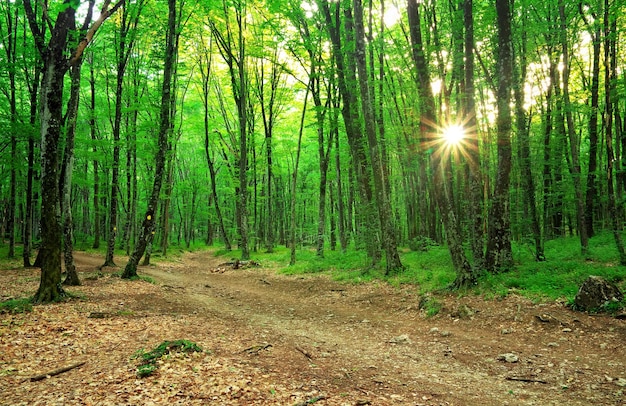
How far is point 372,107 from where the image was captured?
44.6 feet

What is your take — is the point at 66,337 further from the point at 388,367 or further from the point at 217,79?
the point at 217,79

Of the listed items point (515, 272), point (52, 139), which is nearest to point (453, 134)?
point (515, 272)

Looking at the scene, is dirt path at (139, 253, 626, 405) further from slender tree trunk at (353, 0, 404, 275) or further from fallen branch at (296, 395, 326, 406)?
slender tree trunk at (353, 0, 404, 275)

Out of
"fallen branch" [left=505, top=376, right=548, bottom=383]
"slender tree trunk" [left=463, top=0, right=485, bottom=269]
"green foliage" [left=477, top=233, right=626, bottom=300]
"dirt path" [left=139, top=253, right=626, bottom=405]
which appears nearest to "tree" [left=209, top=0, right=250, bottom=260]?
"dirt path" [left=139, top=253, right=626, bottom=405]

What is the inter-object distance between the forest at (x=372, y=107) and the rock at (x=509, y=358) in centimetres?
354

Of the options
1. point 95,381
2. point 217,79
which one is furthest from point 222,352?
point 217,79

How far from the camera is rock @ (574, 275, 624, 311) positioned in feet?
22.7

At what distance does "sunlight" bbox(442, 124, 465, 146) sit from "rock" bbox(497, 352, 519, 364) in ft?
21.5

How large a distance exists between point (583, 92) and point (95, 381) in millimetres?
22790

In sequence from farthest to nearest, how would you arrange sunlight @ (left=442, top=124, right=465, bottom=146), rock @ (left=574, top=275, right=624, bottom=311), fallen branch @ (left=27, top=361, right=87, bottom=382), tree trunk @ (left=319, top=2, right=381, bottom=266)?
1. tree trunk @ (left=319, top=2, right=381, bottom=266)
2. sunlight @ (left=442, top=124, right=465, bottom=146)
3. rock @ (left=574, top=275, right=624, bottom=311)
4. fallen branch @ (left=27, top=361, right=87, bottom=382)

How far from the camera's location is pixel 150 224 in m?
13.4

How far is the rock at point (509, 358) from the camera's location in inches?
228

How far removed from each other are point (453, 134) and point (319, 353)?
8.00m

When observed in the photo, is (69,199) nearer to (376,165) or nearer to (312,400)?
(376,165)
